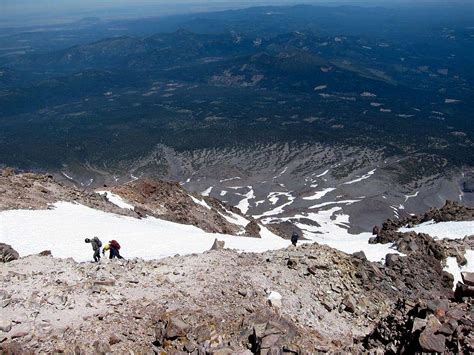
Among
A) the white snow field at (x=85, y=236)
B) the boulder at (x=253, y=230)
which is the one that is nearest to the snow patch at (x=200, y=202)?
the boulder at (x=253, y=230)

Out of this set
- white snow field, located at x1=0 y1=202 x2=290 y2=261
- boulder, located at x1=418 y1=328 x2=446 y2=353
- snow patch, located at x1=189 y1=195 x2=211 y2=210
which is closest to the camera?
boulder, located at x1=418 y1=328 x2=446 y2=353

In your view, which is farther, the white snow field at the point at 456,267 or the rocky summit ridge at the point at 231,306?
the white snow field at the point at 456,267

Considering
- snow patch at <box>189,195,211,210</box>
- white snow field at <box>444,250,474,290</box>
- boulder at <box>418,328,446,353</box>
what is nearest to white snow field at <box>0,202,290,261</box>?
white snow field at <box>444,250,474,290</box>

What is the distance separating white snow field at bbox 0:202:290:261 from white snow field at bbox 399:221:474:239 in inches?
680

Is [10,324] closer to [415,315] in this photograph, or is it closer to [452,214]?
[415,315]

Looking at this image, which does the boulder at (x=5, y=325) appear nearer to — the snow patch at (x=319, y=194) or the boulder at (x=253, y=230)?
the boulder at (x=253, y=230)

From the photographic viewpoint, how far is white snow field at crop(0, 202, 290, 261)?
28500 millimetres

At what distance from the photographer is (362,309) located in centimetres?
2180

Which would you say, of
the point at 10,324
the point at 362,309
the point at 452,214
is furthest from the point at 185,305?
the point at 452,214

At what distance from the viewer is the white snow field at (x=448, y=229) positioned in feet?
131

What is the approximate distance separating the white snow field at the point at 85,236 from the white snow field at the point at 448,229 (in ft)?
56.7

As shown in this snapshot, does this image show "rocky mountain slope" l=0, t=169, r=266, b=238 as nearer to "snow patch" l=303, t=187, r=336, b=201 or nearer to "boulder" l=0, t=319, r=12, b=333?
"boulder" l=0, t=319, r=12, b=333

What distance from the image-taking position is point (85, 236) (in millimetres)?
31469

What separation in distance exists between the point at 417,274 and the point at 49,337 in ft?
73.7
